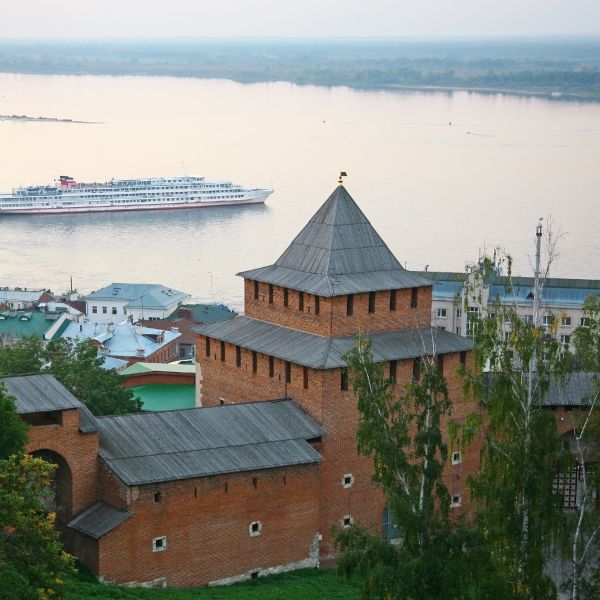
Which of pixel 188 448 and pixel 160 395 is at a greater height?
pixel 188 448

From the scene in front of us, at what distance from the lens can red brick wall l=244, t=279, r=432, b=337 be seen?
2098cm

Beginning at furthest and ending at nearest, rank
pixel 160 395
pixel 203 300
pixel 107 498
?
1. pixel 203 300
2. pixel 160 395
3. pixel 107 498

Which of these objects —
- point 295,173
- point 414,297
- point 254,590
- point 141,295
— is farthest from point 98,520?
point 295,173

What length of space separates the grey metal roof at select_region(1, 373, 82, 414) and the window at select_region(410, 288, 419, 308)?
5102 mm

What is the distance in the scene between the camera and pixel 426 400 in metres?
15.3

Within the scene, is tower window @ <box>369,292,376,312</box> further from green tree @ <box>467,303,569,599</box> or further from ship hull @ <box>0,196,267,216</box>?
ship hull @ <box>0,196,267,216</box>

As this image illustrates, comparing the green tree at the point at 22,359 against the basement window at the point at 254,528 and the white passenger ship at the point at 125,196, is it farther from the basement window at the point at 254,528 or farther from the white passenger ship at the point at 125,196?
the white passenger ship at the point at 125,196

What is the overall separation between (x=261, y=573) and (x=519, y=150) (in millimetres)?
83247

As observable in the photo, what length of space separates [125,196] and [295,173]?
1044cm

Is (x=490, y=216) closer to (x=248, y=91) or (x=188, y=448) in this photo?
(x=188, y=448)

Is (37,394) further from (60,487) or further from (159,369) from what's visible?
(159,369)

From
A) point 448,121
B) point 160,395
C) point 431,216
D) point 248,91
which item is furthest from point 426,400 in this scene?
point 248,91

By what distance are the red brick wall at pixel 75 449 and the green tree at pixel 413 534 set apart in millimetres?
4402

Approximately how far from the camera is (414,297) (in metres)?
21.8
